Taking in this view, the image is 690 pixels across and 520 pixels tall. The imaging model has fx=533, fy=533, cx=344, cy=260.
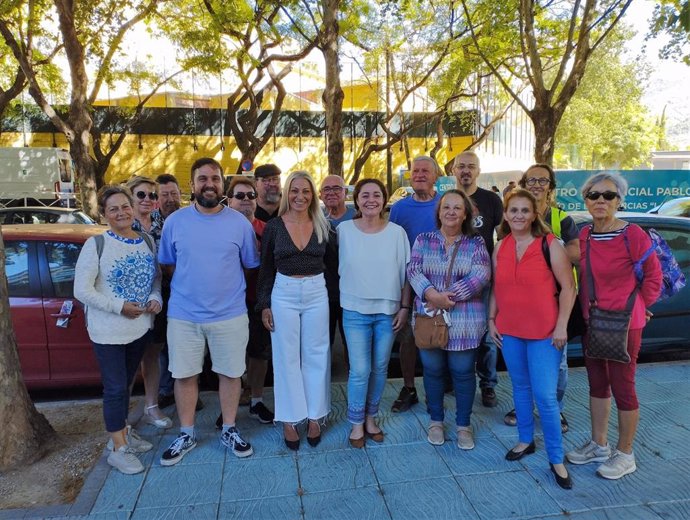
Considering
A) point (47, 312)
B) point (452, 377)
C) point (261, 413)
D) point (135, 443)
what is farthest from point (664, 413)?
point (47, 312)

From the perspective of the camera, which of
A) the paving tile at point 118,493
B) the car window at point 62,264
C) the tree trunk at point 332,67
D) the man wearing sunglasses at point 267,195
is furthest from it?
the tree trunk at point 332,67

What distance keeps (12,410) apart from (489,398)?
332 centimetres

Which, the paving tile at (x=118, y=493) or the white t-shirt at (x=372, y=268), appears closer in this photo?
the paving tile at (x=118, y=493)

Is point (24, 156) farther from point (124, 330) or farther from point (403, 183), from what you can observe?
point (124, 330)

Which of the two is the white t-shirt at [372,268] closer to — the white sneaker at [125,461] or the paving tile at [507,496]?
the paving tile at [507,496]

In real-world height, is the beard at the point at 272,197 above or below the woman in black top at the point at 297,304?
above

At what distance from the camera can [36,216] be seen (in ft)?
33.1

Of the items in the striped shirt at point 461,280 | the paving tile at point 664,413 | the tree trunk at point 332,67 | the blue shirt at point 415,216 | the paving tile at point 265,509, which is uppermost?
the tree trunk at point 332,67

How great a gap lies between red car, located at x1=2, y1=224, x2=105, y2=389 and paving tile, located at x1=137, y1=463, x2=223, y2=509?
1.39m

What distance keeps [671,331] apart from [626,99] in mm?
33687

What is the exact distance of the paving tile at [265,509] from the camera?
2873 millimetres

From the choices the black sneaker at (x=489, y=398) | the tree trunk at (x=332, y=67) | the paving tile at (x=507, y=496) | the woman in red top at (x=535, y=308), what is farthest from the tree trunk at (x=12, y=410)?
the tree trunk at (x=332, y=67)

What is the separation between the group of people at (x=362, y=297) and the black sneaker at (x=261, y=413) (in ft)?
1.17

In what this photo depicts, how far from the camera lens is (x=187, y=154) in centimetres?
3023
